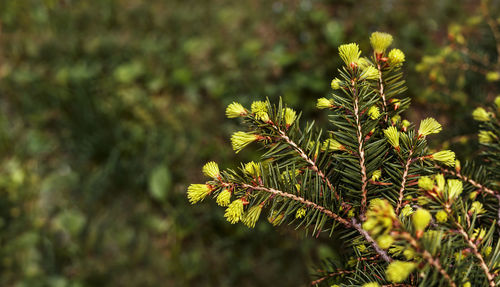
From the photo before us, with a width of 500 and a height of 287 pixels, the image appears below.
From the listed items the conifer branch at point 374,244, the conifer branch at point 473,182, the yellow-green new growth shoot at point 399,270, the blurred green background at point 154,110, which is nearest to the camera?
the yellow-green new growth shoot at point 399,270

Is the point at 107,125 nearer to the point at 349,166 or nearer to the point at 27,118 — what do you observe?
the point at 27,118

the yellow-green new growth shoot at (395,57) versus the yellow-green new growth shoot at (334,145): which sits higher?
the yellow-green new growth shoot at (395,57)

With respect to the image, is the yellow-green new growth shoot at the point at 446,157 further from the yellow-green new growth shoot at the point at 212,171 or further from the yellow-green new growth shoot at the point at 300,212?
the yellow-green new growth shoot at the point at 212,171

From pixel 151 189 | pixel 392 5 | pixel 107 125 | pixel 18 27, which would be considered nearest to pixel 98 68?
pixel 107 125

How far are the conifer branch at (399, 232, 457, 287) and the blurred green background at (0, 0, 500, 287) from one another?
3.36 feet

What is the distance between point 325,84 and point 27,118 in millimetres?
2088

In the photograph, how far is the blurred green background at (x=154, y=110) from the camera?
204cm

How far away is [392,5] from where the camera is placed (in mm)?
2842

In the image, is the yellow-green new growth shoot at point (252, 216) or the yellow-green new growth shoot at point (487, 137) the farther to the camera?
the yellow-green new growth shoot at point (487, 137)

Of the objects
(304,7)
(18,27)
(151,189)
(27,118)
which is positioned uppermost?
(18,27)

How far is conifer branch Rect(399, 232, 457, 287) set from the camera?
1.66 ft

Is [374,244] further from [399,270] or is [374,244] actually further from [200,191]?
[200,191]

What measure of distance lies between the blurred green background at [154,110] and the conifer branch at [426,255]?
102 centimetres

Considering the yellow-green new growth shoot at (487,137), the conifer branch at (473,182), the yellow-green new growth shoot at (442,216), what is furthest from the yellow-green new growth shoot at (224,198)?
the yellow-green new growth shoot at (487,137)
